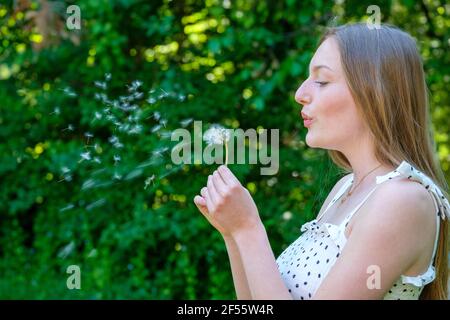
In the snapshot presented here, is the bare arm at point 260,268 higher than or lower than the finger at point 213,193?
lower

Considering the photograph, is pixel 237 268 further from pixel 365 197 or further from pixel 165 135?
pixel 165 135

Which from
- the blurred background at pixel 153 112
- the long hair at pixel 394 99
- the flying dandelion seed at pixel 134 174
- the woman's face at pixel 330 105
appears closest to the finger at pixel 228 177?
the woman's face at pixel 330 105

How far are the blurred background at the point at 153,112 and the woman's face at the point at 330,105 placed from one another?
2404mm

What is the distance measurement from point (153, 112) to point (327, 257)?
3.14 metres

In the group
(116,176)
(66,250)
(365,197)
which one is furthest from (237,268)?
(66,250)

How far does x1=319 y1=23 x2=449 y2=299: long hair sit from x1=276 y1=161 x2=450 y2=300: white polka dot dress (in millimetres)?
86

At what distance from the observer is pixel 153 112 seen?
463 centimetres

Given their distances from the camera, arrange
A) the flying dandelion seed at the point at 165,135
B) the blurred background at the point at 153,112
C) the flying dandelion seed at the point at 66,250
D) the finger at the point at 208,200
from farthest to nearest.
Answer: the flying dandelion seed at the point at 66,250, the blurred background at the point at 153,112, the flying dandelion seed at the point at 165,135, the finger at the point at 208,200

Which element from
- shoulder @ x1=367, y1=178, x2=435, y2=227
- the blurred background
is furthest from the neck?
the blurred background

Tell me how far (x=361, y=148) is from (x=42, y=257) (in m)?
4.38

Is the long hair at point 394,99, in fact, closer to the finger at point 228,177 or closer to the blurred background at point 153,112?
the finger at point 228,177

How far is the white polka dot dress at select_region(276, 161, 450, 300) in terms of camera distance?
5.09 ft

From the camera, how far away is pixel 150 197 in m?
4.93

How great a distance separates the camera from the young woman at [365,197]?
4.79 ft
